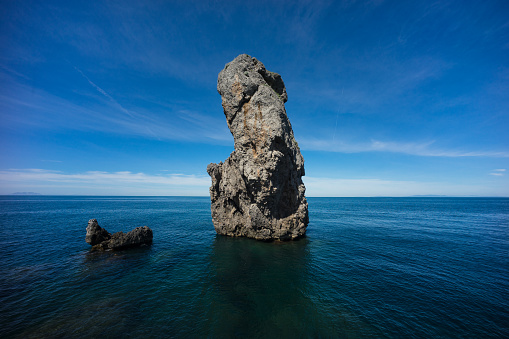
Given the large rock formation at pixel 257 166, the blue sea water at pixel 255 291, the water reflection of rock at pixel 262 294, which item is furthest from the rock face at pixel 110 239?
the large rock formation at pixel 257 166

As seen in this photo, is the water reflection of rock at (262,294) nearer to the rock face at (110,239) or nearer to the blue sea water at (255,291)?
the blue sea water at (255,291)

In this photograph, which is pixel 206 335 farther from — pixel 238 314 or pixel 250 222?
pixel 250 222

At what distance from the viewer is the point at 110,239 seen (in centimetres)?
2820

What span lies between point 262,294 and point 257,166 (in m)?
17.1

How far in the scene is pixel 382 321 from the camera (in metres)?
13.1

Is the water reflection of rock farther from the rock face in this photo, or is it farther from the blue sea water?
the rock face

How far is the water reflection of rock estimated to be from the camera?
40.7ft

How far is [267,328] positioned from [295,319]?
2.29 m

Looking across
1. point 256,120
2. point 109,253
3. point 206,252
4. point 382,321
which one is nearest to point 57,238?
point 109,253

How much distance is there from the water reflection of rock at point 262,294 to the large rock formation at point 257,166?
5.90 metres

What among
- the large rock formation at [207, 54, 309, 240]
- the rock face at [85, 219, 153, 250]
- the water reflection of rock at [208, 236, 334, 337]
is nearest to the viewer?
the water reflection of rock at [208, 236, 334, 337]

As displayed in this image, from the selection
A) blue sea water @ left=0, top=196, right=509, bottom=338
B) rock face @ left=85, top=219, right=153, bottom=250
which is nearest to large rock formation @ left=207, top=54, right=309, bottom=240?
blue sea water @ left=0, top=196, right=509, bottom=338

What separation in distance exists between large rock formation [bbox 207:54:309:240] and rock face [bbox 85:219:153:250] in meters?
13.0

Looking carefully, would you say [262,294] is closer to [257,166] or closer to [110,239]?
[257,166]
